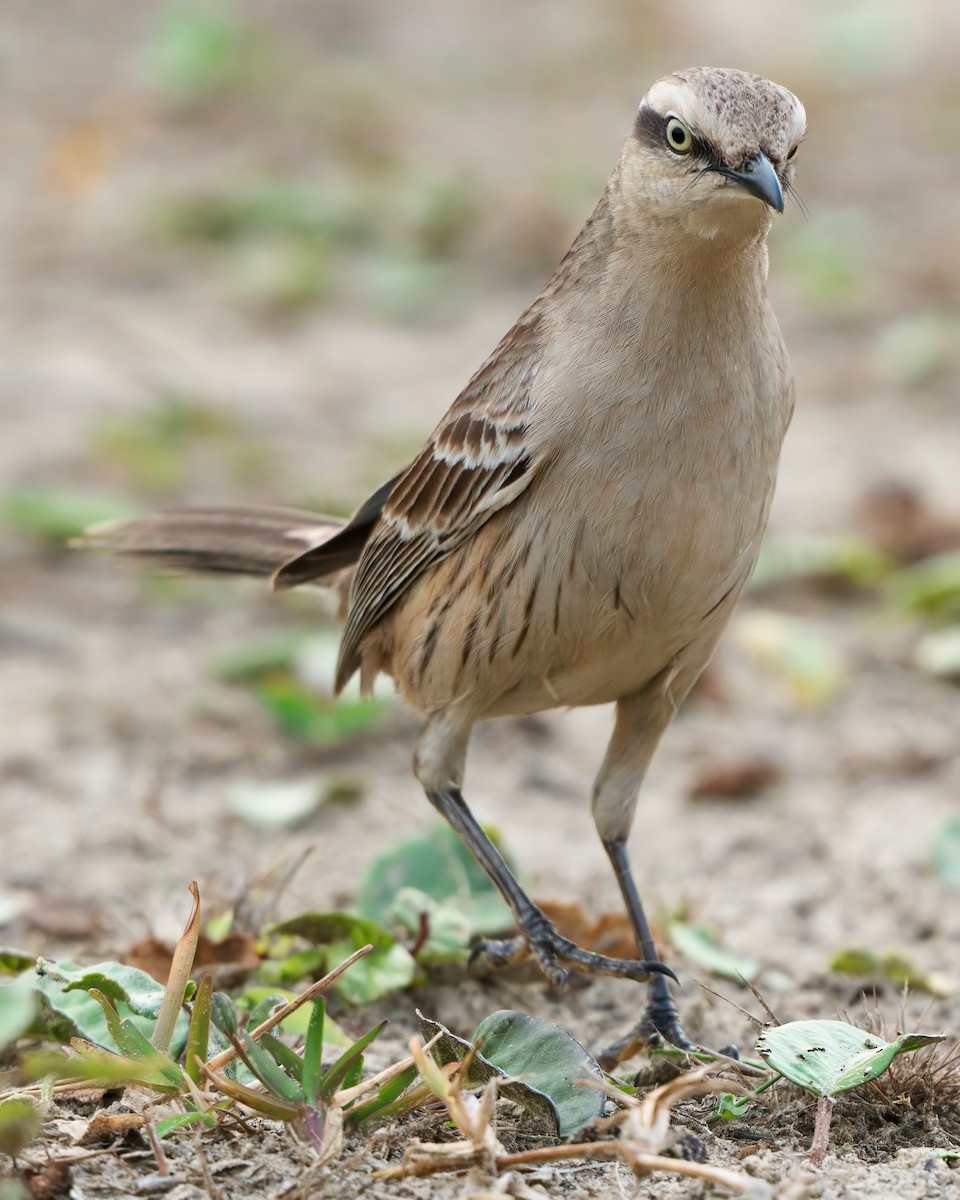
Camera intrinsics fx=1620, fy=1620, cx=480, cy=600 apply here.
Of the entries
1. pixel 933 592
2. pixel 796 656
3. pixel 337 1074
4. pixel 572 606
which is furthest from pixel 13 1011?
pixel 933 592

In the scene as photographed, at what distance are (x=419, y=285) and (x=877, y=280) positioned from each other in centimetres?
317

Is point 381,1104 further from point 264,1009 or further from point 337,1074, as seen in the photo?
point 264,1009

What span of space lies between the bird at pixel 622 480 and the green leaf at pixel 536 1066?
2.21ft

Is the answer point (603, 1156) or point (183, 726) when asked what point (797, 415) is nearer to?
point (183, 726)

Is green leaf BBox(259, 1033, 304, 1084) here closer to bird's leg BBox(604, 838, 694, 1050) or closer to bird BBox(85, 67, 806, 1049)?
bird BBox(85, 67, 806, 1049)

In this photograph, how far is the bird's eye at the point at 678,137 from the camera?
3.93 meters

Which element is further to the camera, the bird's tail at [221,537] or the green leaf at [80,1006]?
the bird's tail at [221,537]

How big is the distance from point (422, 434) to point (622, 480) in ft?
17.0

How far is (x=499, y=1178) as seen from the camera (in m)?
3.13

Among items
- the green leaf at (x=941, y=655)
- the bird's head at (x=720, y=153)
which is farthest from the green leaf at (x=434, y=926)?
the green leaf at (x=941, y=655)

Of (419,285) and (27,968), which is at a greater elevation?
(419,285)

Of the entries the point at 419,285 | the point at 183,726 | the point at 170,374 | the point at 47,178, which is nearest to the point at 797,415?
the point at 419,285

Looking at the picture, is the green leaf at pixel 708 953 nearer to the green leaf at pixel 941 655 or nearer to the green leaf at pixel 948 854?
the green leaf at pixel 948 854

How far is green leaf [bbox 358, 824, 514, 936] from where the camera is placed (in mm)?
4777
